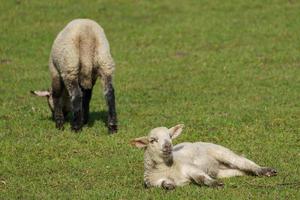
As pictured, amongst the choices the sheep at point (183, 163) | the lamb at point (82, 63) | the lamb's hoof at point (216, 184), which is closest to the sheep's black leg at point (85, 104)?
the lamb at point (82, 63)

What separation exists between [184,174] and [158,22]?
17.2m

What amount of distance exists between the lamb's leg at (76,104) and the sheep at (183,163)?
4.16 metres

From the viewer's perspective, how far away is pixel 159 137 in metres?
10.2

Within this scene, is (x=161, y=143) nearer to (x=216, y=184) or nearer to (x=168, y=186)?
(x=168, y=186)

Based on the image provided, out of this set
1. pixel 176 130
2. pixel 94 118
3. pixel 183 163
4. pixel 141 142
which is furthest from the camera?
pixel 94 118

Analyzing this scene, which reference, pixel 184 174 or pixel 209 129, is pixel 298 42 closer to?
pixel 209 129

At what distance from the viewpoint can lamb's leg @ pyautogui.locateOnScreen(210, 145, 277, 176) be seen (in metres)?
10.7

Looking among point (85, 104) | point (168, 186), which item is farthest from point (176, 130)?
point (85, 104)

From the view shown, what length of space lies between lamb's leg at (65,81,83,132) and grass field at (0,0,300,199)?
19 cm

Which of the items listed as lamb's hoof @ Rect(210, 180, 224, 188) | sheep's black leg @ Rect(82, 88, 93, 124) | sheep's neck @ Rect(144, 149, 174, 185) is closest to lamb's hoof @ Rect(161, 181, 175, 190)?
sheep's neck @ Rect(144, 149, 174, 185)

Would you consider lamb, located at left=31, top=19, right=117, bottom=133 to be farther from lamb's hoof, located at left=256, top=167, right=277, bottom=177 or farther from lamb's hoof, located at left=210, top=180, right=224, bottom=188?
lamb's hoof, located at left=210, top=180, right=224, bottom=188

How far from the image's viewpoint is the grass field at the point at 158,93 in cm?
1108

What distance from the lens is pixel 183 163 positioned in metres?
10.2

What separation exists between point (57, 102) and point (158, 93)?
3400mm
